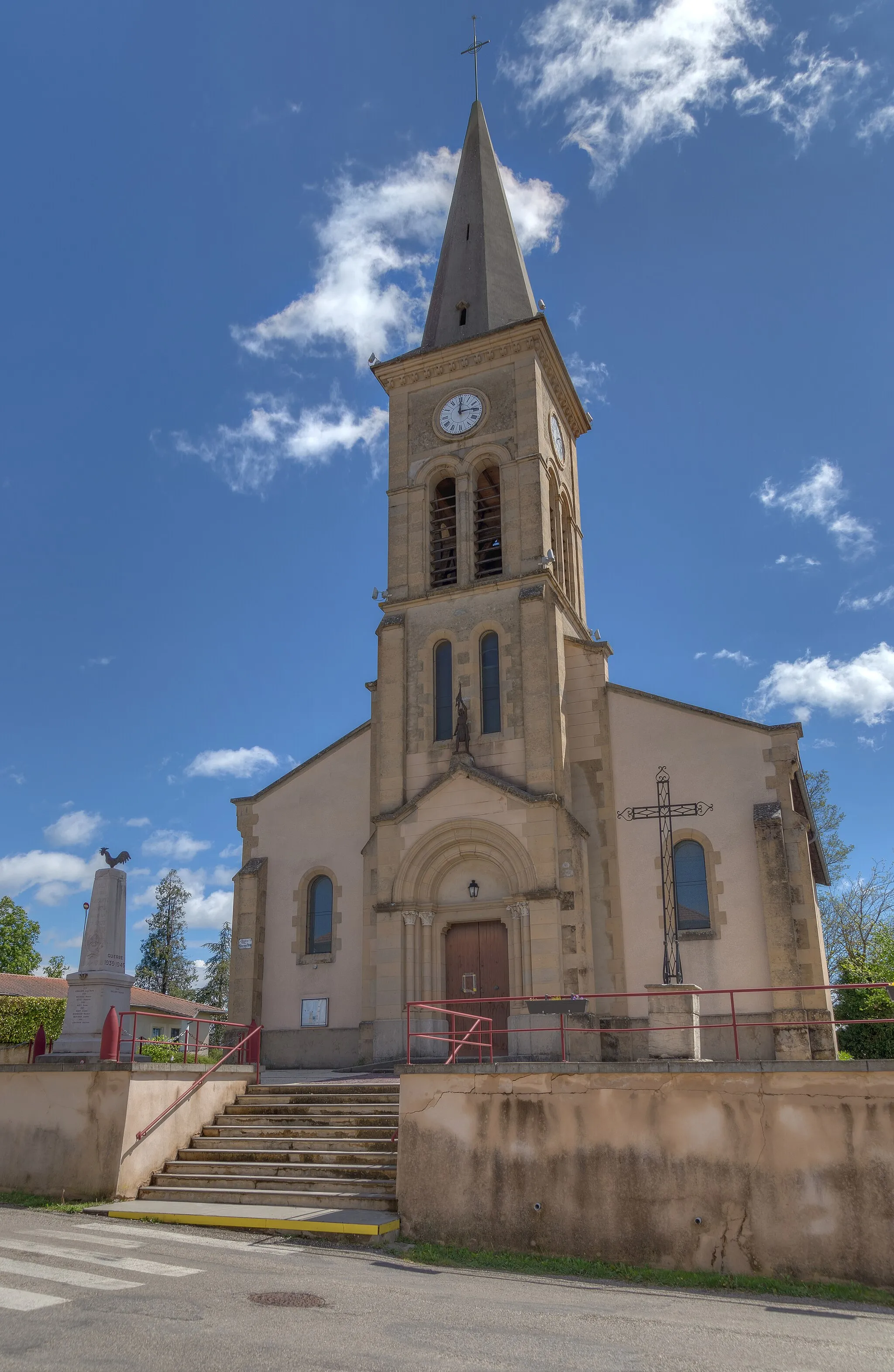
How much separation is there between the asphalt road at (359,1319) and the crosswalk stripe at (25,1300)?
2 cm

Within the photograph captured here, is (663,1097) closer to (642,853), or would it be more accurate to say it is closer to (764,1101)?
(764,1101)

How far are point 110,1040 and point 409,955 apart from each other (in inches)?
315

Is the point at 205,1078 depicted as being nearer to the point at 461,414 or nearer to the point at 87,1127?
the point at 87,1127

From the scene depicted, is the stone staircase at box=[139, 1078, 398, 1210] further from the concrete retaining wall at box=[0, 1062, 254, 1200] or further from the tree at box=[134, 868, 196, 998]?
the tree at box=[134, 868, 196, 998]

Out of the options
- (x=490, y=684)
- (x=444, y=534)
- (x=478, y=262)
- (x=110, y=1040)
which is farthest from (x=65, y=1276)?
(x=478, y=262)

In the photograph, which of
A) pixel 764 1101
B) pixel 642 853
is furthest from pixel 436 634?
pixel 764 1101

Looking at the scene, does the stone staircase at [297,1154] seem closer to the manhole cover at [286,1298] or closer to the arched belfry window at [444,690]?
the manhole cover at [286,1298]

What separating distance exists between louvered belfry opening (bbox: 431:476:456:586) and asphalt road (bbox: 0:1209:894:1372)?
16.1m

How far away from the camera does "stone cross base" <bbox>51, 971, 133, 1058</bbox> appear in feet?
48.2

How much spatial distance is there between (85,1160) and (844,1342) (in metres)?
9.34

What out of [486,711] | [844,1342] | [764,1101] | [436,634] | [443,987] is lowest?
[844,1342]

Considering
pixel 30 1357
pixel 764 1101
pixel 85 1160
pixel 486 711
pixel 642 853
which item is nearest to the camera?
pixel 30 1357

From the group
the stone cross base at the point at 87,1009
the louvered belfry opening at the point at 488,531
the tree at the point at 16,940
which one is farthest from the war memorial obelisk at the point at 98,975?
the tree at the point at 16,940

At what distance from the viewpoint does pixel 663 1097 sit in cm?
1074
